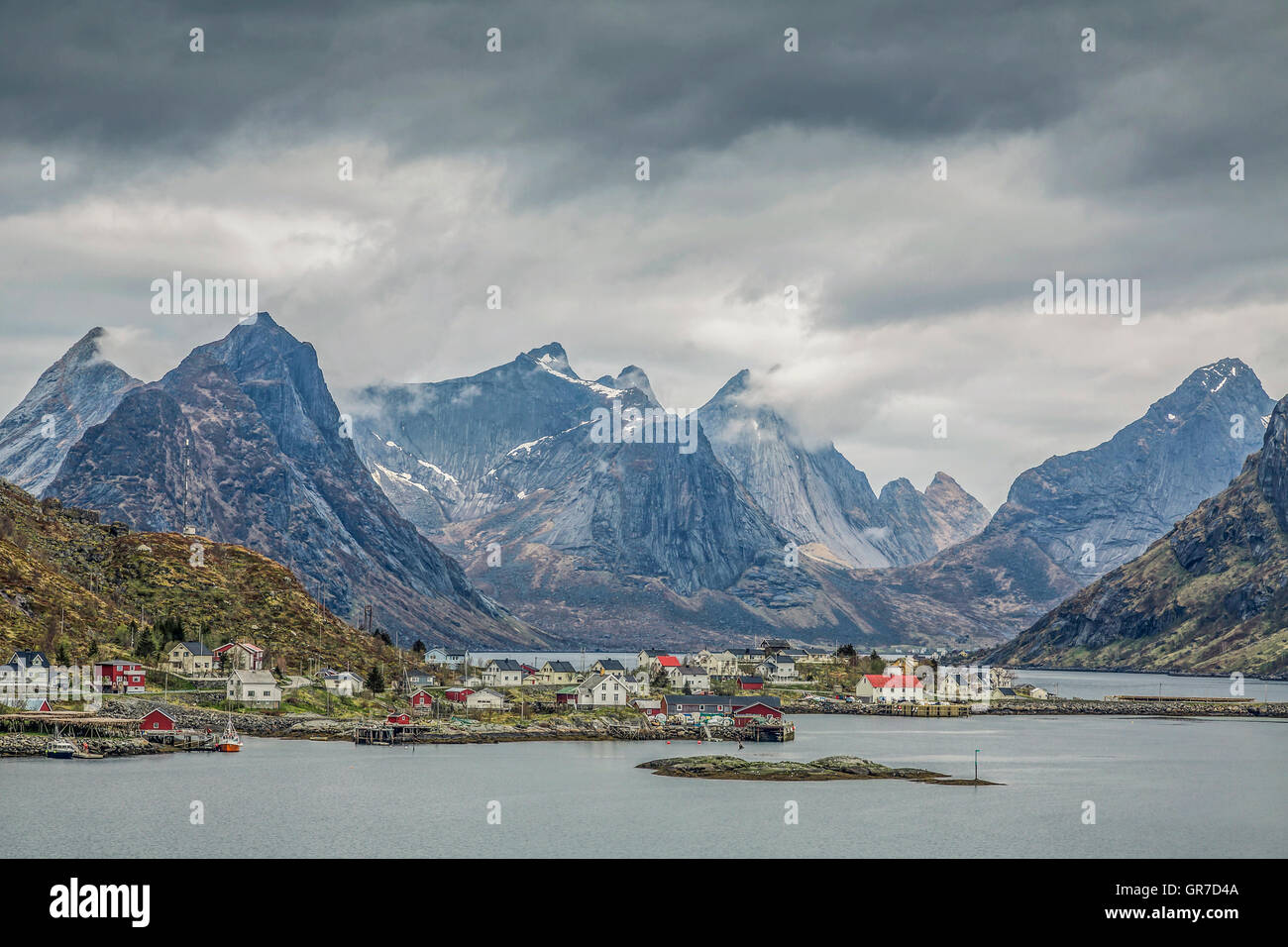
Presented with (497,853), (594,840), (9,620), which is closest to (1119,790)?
(594,840)

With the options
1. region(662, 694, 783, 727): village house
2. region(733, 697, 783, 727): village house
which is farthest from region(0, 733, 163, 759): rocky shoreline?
region(733, 697, 783, 727): village house

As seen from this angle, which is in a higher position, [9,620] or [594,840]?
[9,620]

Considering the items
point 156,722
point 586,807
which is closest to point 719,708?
point 156,722

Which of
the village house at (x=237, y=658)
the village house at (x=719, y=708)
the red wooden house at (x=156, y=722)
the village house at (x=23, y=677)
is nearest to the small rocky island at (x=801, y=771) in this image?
the village house at (x=719, y=708)

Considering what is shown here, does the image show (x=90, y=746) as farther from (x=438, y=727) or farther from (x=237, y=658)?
(x=438, y=727)

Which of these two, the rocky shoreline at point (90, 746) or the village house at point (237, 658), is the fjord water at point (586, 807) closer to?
the rocky shoreline at point (90, 746)
